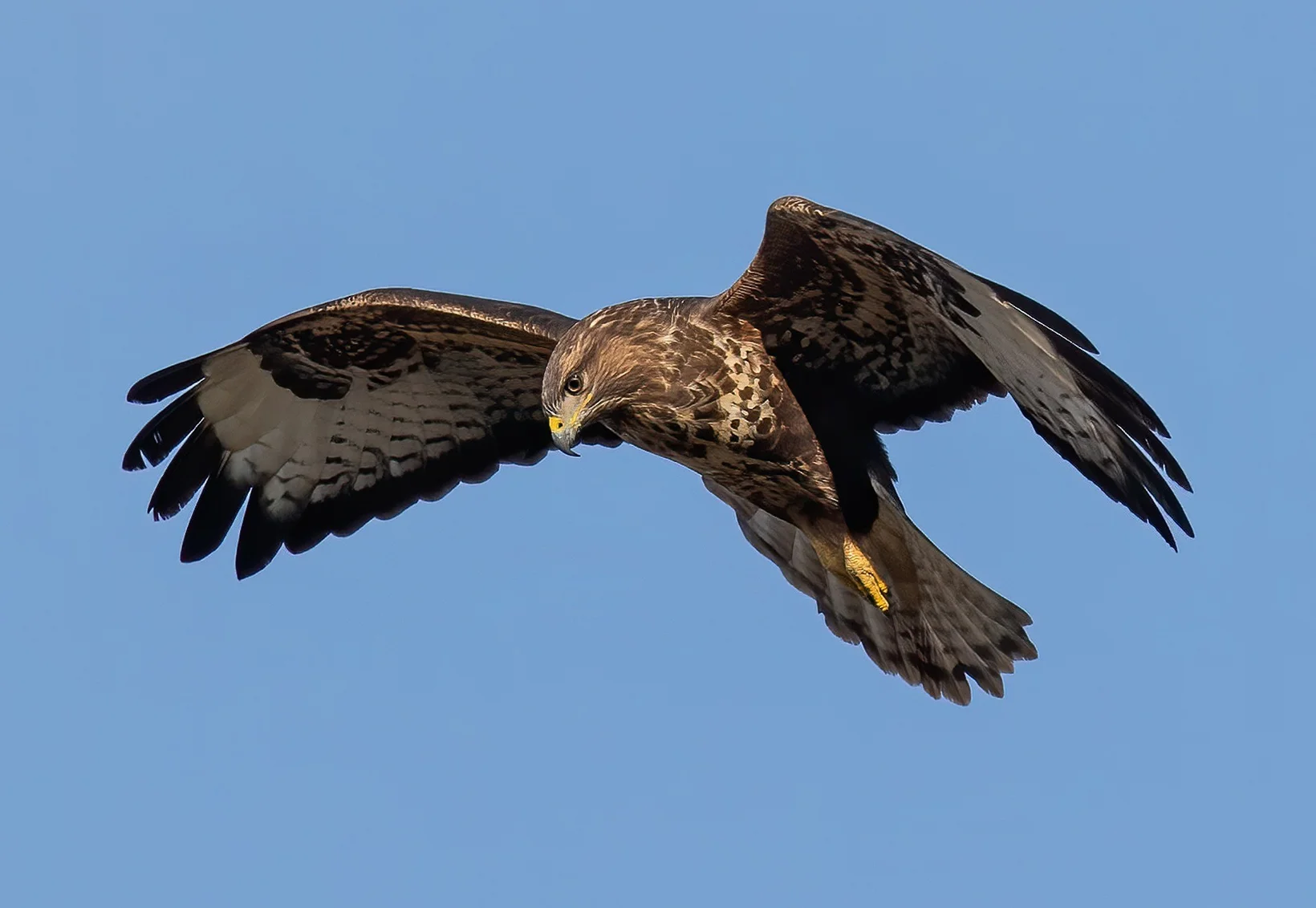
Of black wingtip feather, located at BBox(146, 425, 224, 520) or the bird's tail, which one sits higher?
black wingtip feather, located at BBox(146, 425, 224, 520)

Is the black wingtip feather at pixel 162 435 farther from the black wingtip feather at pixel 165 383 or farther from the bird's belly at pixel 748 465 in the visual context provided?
the bird's belly at pixel 748 465

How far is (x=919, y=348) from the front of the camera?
8828 mm

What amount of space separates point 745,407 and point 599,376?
625mm

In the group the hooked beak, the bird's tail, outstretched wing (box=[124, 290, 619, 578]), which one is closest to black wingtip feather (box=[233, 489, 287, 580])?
outstretched wing (box=[124, 290, 619, 578])

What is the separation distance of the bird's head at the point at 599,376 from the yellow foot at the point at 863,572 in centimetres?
128

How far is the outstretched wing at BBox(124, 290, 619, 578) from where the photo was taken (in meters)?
9.58

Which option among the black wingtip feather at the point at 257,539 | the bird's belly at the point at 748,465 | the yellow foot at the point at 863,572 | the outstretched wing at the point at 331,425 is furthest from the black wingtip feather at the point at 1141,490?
the black wingtip feather at the point at 257,539

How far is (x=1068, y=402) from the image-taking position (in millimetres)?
7457

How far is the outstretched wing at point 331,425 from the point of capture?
9578 mm

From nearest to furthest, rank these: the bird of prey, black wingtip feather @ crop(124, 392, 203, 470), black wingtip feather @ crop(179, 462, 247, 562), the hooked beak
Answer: the bird of prey, the hooked beak, black wingtip feather @ crop(124, 392, 203, 470), black wingtip feather @ crop(179, 462, 247, 562)

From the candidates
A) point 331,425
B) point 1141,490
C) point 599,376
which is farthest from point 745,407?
point 331,425

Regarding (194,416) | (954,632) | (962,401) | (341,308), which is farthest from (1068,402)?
(194,416)

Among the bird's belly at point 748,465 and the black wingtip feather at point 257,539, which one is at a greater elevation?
the black wingtip feather at point 257,539

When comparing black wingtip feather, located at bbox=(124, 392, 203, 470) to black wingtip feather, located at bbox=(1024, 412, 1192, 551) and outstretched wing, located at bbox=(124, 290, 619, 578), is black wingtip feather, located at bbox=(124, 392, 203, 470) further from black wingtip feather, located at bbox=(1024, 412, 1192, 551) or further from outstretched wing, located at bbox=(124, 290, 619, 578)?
black wingtip feather, located at bbox=(1024, 412, 1192, 551)
